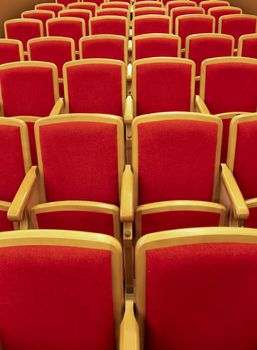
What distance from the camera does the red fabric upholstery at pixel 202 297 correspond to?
0.47 meters

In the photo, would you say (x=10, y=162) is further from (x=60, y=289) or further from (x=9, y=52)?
(x=9, y=52)

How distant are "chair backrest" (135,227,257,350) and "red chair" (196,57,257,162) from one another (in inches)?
27.7

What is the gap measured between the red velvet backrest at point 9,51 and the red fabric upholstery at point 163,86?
554 millimetres

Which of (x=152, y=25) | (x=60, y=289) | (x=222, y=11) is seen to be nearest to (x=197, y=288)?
(x=60, y=289)

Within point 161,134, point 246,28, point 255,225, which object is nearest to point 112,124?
point 161,134

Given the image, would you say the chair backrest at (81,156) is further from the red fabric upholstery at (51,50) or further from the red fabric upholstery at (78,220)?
the red fabric upholstery at (51,50)

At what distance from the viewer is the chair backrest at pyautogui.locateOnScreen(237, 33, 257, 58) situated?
148 centimetres

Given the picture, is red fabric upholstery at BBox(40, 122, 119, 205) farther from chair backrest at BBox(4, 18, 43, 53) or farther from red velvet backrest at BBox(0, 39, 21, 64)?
chair backrest at BBox(4, 18, 43, 53)

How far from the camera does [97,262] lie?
474 millimetres

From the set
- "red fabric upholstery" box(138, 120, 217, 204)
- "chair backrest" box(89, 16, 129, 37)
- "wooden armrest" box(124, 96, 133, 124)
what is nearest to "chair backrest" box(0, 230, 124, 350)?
"red fabric upholstery" box(138, 120, 217, 204)

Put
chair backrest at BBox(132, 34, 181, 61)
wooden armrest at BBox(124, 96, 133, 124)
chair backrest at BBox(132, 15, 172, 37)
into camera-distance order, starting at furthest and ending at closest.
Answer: chair backrest at BBox(132, 15, 172, 37)
chair backrest at BBox(132, 34, 181, 61)
wooden armrest at BBox(124, 96, 133, 124)

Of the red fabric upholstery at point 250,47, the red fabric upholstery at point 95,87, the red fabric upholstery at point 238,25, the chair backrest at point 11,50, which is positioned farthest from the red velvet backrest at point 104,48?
the red fabric upholstery at point 238,25

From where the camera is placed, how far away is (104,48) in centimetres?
147

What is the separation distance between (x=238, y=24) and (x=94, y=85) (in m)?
1.01
